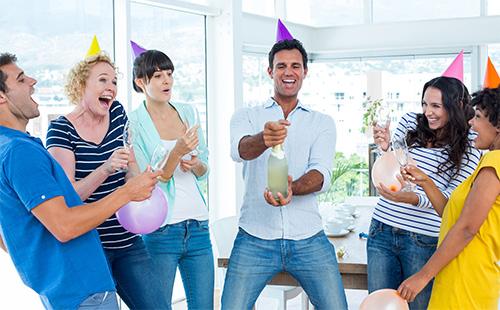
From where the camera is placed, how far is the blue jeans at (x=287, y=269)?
2486mm

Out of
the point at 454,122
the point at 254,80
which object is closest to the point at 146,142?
the point at 454,122

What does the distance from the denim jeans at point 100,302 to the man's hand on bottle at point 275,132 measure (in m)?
0.71

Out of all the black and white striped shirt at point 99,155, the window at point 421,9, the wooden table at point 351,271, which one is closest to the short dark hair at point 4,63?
the black and white striped shirt at point 99,155

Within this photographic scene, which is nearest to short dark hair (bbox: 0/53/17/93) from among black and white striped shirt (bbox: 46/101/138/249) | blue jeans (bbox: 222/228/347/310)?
black and white striped shirt (bbox: 46/101/138/249)

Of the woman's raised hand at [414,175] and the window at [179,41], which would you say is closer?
the woman's raised hand at [414,175]

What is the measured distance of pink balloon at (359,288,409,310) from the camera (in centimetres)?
225

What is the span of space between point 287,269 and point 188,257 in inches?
15.3

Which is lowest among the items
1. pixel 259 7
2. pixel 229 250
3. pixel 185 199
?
pixel 229 250

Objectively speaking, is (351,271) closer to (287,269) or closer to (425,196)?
(287,269)

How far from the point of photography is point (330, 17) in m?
6.82

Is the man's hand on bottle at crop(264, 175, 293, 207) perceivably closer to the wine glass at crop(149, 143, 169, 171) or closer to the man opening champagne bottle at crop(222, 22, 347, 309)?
the man opening champagne bottle at crop(222, 22, 347, 309)

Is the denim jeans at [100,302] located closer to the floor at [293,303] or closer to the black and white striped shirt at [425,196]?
the black and white striped shirt at [425,196]

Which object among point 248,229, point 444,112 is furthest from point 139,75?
point 444,112

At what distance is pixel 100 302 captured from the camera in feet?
6.74
